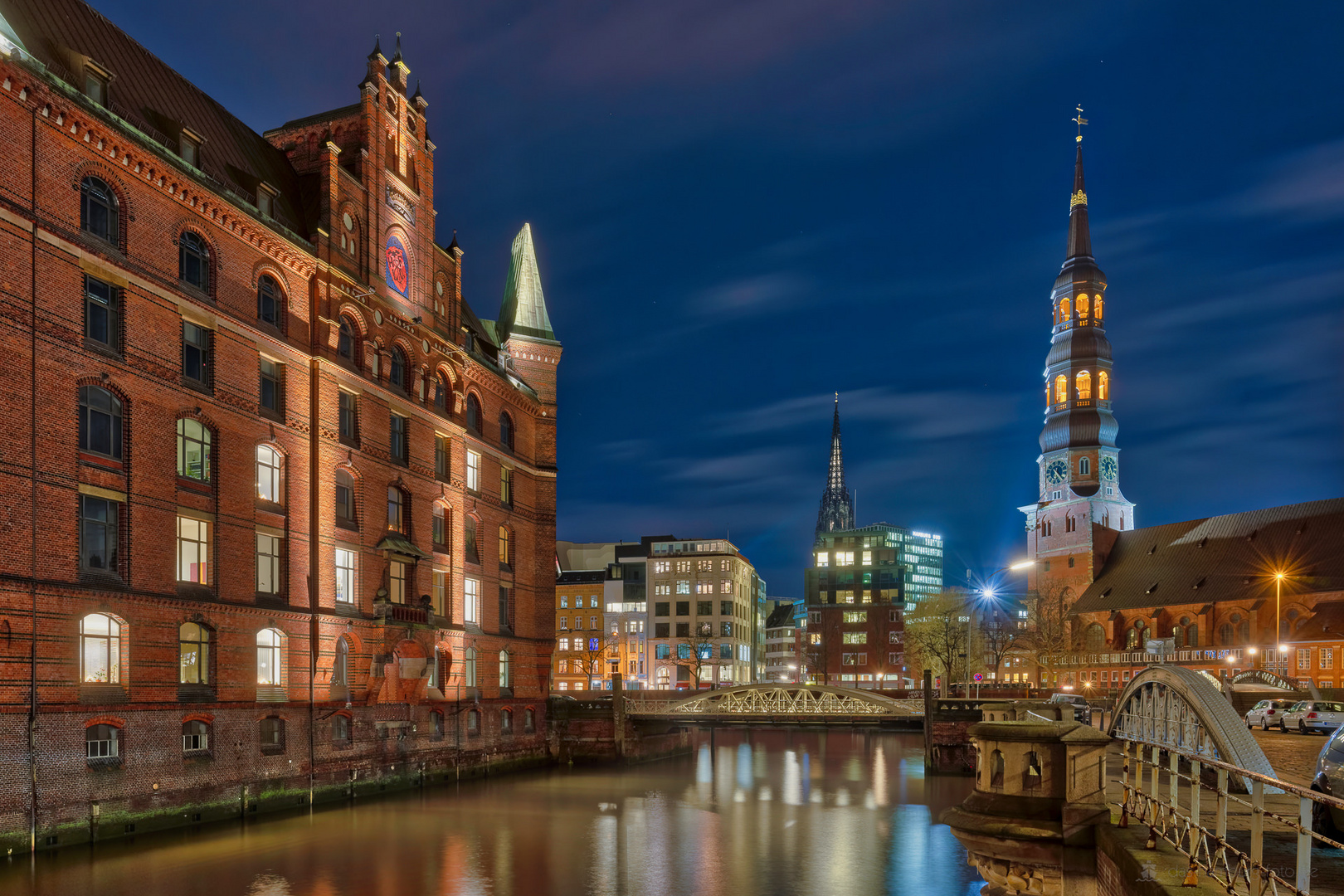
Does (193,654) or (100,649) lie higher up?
(100,649)

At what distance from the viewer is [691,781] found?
55.8 metres

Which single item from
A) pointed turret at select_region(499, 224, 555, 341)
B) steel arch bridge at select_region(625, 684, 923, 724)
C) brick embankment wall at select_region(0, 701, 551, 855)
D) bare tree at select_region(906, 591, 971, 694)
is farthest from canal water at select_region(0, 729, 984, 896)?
bare tree at select_region(906, 591, 971, 694)

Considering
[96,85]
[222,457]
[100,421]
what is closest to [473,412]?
[222,457]

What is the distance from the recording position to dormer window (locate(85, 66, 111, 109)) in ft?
108

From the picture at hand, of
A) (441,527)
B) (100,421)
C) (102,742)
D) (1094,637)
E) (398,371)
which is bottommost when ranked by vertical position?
(1094,637)

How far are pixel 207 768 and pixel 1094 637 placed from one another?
9166 centimetres

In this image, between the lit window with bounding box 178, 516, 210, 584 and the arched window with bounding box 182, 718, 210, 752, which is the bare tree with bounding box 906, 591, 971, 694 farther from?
the lit window with bounding box 178, 516, 210, 584

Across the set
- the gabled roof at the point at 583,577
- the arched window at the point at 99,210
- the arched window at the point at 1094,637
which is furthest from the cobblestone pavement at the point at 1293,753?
the gabled roof at the point at 583,577

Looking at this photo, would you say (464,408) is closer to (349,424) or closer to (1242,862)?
(349,424)

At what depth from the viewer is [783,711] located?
213 ft

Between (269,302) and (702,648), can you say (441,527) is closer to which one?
(269,302)

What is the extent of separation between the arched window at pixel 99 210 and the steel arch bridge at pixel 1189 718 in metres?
29.5

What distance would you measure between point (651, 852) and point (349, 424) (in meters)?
A: 20.7

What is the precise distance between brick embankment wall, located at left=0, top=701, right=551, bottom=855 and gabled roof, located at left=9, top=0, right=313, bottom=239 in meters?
17.7
